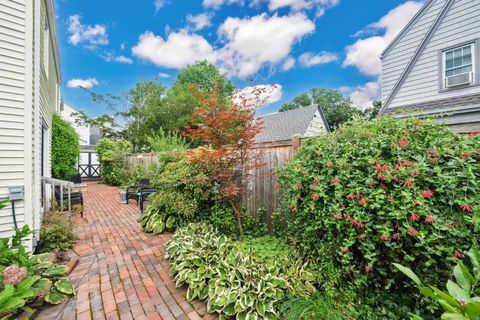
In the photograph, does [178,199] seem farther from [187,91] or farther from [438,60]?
[187,91]

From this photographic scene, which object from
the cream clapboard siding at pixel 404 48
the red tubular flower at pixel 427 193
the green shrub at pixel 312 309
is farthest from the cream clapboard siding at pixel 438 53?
the green shrub at pixel 312 309

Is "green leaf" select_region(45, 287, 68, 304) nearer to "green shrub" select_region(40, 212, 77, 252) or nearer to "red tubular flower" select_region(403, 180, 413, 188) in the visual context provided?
"green shrub" select_region(40, 212, 77, 252)

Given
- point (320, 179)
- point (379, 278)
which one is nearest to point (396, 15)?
point (320, 179)

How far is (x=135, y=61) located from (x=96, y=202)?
11.3 metres

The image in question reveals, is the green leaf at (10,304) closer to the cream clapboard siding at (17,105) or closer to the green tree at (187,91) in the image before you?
the cream clapboard siding at (17,105)

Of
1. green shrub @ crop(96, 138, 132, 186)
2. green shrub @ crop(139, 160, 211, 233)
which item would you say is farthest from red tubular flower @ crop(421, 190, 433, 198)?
green shrub @ crop(96, 138, 132, 186)

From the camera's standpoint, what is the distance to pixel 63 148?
8062mm

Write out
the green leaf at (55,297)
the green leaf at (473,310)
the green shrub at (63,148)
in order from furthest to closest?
the green shrub at (63,148), the green leaf at (55,297), the green leaf at (473,310)

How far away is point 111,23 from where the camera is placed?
29.9 ft

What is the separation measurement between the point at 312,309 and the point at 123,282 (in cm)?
223

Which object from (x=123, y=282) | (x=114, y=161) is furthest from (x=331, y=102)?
(x=123, y=282)

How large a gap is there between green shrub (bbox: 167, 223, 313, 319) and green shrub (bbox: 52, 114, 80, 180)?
781cm

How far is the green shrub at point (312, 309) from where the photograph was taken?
1.92 meters

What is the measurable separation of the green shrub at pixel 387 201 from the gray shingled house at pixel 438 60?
3.89 metres
